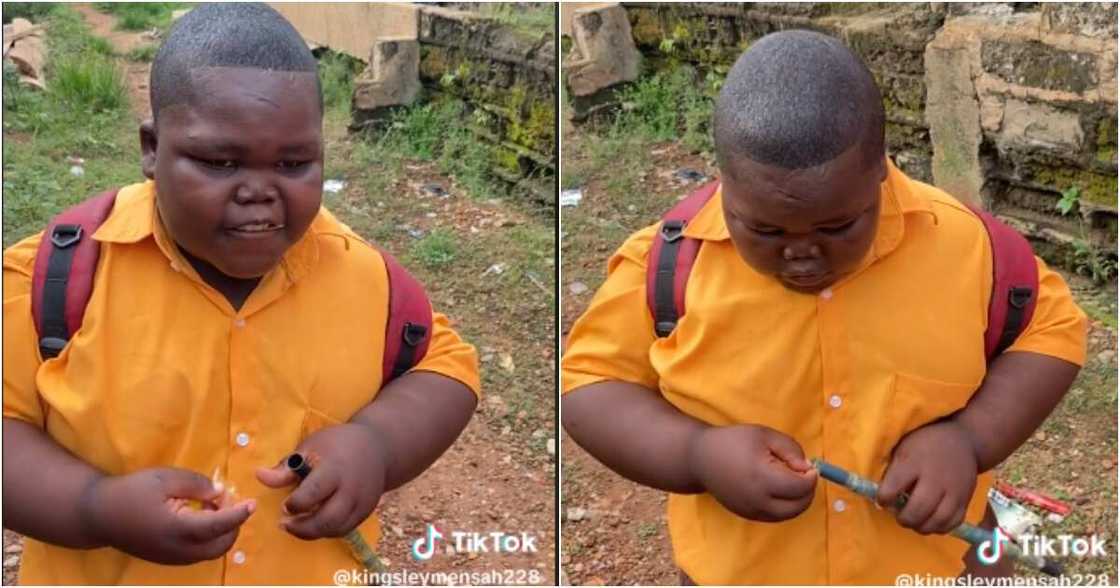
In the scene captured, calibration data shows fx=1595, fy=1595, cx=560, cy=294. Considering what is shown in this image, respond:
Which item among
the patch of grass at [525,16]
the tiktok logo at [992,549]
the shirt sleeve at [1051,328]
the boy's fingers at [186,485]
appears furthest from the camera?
the patch of grass at [525,16]

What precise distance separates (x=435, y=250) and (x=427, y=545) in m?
0.55

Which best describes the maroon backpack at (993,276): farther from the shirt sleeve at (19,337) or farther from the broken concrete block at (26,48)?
the broken concrete block at (26,48)

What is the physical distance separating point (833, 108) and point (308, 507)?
98 cm

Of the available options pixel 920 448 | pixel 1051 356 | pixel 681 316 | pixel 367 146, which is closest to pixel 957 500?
pixel 920 448

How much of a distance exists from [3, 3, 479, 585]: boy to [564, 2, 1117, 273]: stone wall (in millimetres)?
733

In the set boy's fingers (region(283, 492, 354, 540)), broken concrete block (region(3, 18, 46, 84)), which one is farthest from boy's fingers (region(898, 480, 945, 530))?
broken concrete block (region(3, 18, 46, 84))

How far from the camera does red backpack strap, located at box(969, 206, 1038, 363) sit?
2.45 metres

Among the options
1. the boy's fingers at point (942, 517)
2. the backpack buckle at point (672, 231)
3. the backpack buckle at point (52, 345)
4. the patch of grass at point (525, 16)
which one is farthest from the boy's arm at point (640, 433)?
the backpack buckle at point (52, 345)

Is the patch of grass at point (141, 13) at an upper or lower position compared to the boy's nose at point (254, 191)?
Answer: upper

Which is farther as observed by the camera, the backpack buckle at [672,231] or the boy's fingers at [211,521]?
the backpack buckle at [672,231]

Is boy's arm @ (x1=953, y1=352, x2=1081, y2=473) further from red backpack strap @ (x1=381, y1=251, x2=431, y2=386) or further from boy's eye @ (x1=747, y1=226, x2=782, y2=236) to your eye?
red backpack strap @ (x1=381, y1=251, x2=431, y2=386)

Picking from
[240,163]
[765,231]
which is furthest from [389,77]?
[765,231]

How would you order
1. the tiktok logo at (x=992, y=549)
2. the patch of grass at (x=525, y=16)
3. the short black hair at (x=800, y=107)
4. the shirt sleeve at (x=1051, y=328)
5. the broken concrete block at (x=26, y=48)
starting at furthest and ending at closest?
1. the patch of grass at (x=525, y=16)
2. the broken concrete block at (x=26, y=48)
3. the tiktok logo at (x=992, y=549)
4. the shirt sleeve at (x=1051, y=328)
5. the short black hair at (x=800, y=107)

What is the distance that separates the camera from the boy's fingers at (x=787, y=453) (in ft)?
7.97
